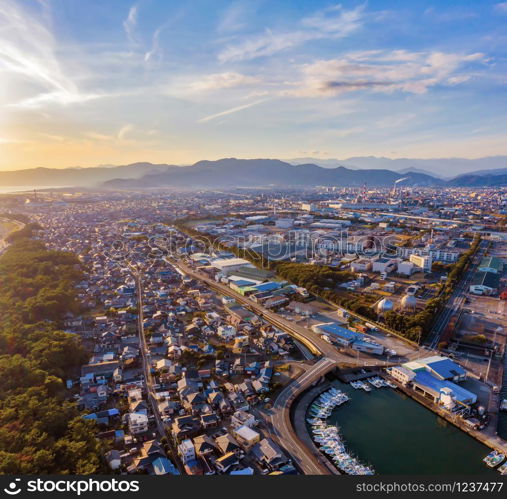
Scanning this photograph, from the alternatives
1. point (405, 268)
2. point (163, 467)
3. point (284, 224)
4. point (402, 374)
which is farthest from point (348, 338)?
point (284, 224)

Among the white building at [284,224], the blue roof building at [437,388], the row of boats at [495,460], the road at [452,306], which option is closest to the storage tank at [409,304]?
the road at [452,306]

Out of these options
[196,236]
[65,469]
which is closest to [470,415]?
[65,469]

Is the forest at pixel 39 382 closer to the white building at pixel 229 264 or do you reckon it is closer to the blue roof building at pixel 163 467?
the blue roof building at pixel 163 467

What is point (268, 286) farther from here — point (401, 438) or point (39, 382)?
point (39, 382)

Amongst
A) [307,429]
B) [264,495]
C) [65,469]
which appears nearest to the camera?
[264,495]

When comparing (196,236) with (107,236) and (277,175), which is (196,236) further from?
(277,175)

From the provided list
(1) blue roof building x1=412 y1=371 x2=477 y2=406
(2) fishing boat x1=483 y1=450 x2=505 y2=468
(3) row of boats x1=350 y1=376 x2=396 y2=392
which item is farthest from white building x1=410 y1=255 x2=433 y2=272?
(2) fishing boat x1=483 y1=450 x2=505 y2=468

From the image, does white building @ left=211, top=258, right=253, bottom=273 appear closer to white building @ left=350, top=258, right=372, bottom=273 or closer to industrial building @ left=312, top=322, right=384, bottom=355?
white building @ left=350, top=258, right=372, bottom=273
